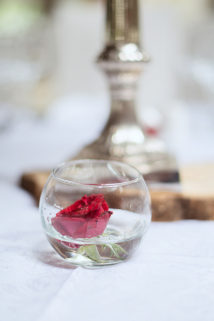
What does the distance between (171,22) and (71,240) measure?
5.12ft

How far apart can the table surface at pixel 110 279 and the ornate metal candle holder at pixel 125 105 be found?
126mm

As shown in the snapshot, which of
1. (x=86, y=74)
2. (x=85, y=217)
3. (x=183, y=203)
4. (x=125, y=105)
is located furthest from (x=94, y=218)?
(x=86, y=74)

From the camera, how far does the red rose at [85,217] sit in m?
0.40

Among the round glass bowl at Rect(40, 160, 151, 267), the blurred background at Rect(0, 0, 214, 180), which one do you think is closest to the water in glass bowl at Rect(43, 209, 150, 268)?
the round glass bowl at Rect(40, 160, 151, 267)

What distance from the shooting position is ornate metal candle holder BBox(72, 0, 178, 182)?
67cm

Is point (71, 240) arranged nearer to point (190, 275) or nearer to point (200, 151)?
point (190, 275)

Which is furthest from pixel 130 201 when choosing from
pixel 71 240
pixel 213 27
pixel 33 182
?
pixel 213 27

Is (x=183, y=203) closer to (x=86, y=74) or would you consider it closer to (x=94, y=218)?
(x=94, y=218)

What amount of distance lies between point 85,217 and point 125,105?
34 cm

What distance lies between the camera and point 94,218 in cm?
40

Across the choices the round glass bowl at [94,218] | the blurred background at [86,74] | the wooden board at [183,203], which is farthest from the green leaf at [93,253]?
the blurred background at [86,74]

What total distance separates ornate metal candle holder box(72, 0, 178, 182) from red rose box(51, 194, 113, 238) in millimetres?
261

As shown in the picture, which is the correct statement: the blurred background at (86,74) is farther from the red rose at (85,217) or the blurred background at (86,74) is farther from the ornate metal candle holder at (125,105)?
the red rose at (85,217)

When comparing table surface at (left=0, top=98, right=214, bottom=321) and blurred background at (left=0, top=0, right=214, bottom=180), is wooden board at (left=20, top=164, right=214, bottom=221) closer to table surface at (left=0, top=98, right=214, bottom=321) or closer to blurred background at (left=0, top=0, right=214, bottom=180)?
table surface at (left=0, top=98, right=214, bottom=321)
